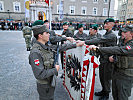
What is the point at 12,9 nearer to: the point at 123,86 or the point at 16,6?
the point at 16,6

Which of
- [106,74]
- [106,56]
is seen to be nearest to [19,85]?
[106,74]

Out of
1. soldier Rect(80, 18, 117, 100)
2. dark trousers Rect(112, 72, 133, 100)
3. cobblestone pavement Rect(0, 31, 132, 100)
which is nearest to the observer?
dark trousers Rect(112, 72, 133, 100)

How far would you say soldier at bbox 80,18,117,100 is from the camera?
9.55ft

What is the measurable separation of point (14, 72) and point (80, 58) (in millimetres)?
3351

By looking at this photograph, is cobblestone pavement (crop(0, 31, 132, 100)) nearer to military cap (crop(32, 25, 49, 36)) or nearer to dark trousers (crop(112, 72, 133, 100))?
dark trousers (crop(112, 72, 133, 100))

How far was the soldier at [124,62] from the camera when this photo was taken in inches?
84.9

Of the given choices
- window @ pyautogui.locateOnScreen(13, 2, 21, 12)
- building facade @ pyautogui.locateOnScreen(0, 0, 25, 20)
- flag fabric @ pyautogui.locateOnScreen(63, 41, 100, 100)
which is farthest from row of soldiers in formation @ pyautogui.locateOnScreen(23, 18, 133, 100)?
window @ pyautogui.locateOnScreen(13, 2, 21, 12)

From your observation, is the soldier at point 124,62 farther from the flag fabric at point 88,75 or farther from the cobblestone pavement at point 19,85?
the cobblestone pavement at point 19,85

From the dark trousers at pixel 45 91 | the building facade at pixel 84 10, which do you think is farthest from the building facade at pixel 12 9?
the dark trousers at pixel 45 91

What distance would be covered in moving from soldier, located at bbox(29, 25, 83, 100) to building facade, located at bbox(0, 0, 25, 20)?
32521 millimetres

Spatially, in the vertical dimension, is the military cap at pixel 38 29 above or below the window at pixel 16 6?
below

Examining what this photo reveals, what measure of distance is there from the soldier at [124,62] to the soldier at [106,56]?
0.57m

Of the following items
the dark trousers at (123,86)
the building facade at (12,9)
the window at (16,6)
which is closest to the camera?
the dark trousers at (123,86)

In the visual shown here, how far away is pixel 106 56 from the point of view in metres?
2.95
